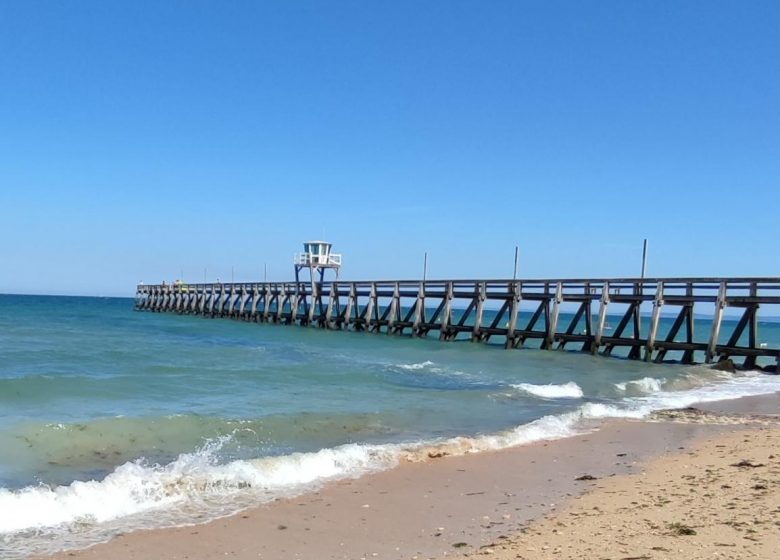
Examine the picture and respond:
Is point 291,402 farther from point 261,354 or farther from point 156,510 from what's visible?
point 261,354

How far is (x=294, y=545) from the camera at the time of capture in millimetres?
5676

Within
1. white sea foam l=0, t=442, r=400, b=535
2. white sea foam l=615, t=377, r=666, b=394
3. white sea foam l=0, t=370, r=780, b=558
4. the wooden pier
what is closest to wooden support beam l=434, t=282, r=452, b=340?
the wooden pier

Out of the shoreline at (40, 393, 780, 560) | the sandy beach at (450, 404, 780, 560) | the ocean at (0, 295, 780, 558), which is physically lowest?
the ocean at (0, 295, 780, 558)

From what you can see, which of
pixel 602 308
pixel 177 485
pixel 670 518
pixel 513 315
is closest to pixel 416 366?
pixel 602 308

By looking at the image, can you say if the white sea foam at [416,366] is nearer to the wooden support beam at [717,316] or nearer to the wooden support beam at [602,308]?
the wooden support beam at [602,308]

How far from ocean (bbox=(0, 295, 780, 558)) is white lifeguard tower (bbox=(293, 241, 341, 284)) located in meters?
24.0

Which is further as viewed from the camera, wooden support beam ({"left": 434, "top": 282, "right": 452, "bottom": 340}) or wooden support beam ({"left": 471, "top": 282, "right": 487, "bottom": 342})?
wooden support beam ({"left": 434, "top": 282, "right": 452, "bottom": 340})

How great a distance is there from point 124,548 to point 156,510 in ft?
3.61

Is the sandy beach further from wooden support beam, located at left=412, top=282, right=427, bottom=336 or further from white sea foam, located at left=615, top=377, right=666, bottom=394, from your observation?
wooden support beam, located at left=412, top=282, right=427, bottom=336

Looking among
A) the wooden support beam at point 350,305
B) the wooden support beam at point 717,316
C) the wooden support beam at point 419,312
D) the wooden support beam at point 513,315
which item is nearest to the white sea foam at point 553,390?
the wooden support beam at point 717,316

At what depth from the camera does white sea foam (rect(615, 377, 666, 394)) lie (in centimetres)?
1716

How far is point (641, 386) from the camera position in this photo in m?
17.6

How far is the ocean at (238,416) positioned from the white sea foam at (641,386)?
0.07 metres

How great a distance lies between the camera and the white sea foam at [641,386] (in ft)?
56.3
